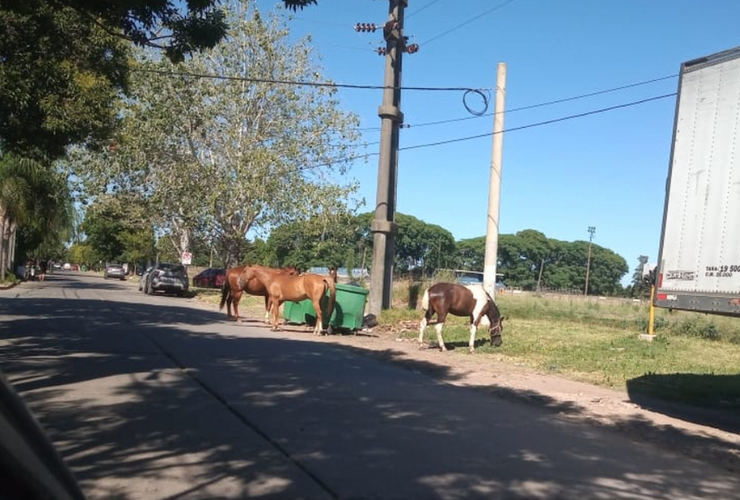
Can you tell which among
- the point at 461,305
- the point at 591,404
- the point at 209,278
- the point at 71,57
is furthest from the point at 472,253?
the point at 591,404

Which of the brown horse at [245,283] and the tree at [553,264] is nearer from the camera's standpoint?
the brown horse at [245,283]

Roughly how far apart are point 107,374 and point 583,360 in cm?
956

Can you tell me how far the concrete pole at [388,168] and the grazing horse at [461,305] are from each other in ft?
21.1

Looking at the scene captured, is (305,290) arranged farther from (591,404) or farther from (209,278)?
(209,278)

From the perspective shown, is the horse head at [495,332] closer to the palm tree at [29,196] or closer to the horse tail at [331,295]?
the horse tail at [331,295]

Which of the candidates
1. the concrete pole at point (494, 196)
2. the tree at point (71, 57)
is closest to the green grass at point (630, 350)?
the concrete pole at point (494, 196)

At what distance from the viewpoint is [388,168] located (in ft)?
77.4

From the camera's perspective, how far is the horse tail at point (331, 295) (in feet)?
61.5

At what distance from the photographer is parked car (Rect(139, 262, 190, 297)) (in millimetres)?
38438

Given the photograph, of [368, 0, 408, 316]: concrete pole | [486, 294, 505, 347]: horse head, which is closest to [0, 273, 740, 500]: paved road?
[486, 294, 505, 347]: horse head

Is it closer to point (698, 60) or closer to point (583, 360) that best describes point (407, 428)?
point (698, 60)

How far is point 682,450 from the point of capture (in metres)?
8.03

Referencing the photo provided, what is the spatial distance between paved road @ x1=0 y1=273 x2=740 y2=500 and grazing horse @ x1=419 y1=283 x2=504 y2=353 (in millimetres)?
3866

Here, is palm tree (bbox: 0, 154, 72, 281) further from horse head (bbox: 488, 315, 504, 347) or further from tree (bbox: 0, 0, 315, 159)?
horse head (bbox: 488, 315, 504, 347)
